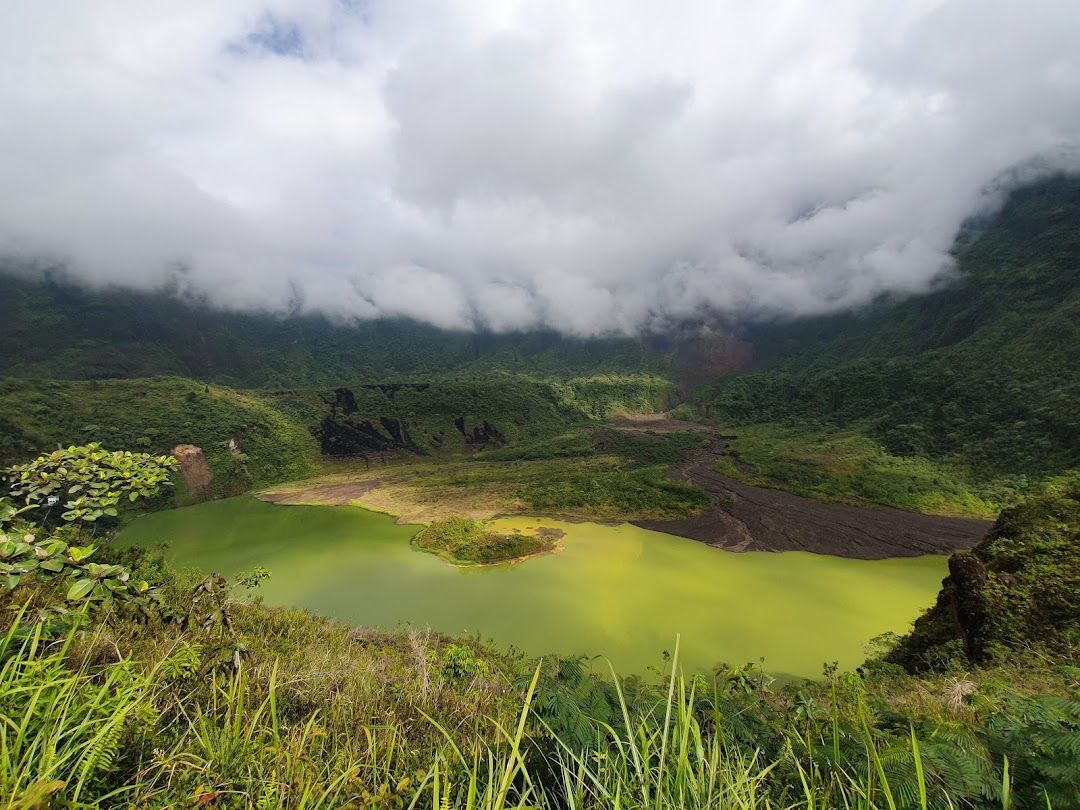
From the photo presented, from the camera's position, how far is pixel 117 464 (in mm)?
2443

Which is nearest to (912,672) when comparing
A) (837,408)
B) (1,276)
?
(837,408)

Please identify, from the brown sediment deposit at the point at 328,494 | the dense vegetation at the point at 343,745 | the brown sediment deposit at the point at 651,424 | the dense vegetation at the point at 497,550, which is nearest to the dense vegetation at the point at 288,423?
the dense vegetation at the point at 497,550

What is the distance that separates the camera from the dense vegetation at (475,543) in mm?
22094

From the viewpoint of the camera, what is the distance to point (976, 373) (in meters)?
45.5

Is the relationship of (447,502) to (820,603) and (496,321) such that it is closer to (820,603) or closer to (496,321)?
(820,603)

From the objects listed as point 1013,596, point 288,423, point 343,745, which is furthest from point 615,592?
→ point 288,423

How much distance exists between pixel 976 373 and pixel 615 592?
53.0 meters

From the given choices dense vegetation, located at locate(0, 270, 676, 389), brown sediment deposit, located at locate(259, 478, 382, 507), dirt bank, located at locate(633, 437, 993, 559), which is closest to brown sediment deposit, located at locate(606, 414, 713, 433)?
dense vegetation, located at locate(0, 270, 676, 389)

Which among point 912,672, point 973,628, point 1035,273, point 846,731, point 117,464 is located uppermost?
point 1035,273

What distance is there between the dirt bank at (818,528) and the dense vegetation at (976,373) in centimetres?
458

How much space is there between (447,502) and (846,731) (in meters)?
33.1

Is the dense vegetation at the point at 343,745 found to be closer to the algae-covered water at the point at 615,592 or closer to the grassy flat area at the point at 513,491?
the algae-covered water at the point at 615,592

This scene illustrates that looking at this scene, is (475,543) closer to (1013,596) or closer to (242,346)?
(1013,596)

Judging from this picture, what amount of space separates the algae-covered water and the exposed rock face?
10.2m
